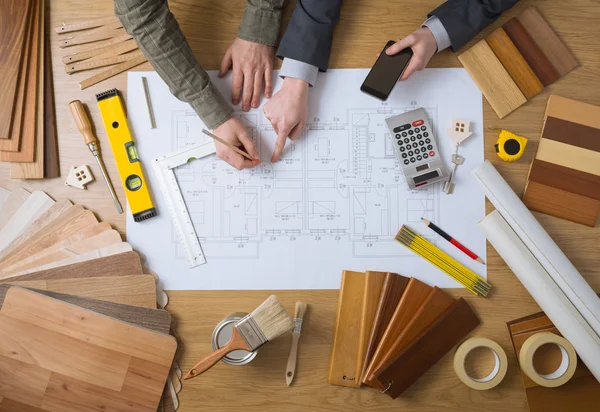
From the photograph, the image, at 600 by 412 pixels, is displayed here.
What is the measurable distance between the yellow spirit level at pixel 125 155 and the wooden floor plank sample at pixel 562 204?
0.88 meters

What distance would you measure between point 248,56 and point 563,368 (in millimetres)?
985

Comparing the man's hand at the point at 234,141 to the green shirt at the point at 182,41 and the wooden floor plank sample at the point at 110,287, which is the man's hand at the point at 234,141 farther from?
the wooden floor plank sample at the point at 110,287

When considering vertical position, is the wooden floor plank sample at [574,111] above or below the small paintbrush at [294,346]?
above

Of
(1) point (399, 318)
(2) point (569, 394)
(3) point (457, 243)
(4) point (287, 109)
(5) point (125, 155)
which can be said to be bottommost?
(2) point (569, 394)

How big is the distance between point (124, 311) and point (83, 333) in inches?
3.7

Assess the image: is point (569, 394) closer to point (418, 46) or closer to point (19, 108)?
point (418, 46)

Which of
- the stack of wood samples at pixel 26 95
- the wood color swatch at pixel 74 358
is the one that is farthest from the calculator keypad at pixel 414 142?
the stack of wood samples at pixel 26 95

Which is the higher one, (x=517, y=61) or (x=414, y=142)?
(x=517, y=61)

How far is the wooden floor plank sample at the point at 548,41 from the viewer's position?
1.16 m

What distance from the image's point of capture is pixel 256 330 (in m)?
1.03

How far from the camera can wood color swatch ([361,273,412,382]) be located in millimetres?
1088

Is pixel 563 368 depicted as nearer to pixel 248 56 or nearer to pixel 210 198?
pixel 210 198

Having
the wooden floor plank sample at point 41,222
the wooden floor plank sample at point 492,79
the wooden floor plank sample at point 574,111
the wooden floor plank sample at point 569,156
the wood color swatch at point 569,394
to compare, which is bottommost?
the wood color swatch at point 569,394

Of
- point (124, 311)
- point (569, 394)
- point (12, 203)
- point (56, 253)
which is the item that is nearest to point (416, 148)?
point (569, 394)
